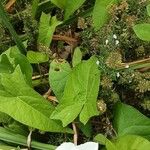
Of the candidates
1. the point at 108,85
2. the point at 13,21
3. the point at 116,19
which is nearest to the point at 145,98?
the point at 108,85

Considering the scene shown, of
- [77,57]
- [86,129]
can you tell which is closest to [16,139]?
[86,129]

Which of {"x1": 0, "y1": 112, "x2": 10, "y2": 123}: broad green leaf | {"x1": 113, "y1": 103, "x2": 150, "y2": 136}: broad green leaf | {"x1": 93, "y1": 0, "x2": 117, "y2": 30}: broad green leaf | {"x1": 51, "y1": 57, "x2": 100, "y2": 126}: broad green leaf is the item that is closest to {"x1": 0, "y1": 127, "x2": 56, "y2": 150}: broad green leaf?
{"x1": 0, "y1": 112, "x2": 10, "y2": 123}: broad green leaf

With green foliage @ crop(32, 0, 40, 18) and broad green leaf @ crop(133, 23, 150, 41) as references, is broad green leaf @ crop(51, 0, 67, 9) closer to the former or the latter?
green foliage @ crop(32, 0, 40, 18)

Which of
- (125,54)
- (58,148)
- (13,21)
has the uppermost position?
(13,21)

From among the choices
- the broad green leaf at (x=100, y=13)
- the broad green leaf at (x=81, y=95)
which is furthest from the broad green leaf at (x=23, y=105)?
the broad green leaf at (x=100, y=13)

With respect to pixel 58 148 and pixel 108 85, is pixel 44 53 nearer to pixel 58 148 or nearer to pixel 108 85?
pixel 108 85

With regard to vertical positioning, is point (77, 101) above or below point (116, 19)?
below

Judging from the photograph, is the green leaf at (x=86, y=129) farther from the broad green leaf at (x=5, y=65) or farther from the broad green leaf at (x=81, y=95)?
the broad green leaf at (x=5, y=65)

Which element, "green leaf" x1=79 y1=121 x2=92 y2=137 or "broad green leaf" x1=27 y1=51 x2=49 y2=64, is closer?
"green leaf" x1=79 y1=121 x2=92 y2=137
